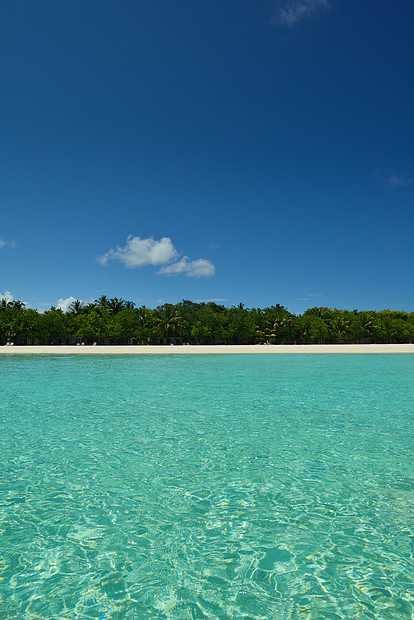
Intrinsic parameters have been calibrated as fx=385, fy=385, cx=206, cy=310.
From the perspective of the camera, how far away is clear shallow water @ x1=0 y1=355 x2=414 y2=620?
3.86 m

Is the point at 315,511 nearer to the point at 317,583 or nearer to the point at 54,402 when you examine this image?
the point at 317,583

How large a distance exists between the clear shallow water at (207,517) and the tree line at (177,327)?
59213 millimetres

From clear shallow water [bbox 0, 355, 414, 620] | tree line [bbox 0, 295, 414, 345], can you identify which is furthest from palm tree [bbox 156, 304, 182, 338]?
clear shallow water [bbox 0, 355, 414, 620]

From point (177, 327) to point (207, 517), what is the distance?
2623 inches

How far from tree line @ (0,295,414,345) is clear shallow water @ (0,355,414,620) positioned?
59213 millimetres

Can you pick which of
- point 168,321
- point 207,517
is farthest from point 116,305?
point 207,517

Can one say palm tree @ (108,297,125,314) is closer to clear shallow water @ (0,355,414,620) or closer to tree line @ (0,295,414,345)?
tree line @ (0,295,414,345)

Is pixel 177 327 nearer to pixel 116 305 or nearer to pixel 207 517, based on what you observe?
pixel 116 305

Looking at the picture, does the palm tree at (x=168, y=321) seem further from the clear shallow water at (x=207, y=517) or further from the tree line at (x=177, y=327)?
the clear shallow water at (x=207, y=517)

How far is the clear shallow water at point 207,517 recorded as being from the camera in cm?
386

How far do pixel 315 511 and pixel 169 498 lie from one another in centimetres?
223

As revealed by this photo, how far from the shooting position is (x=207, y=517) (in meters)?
5.49

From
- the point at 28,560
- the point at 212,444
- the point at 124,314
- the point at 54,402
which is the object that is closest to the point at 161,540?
the point at 28,560

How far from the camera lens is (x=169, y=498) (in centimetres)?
607
